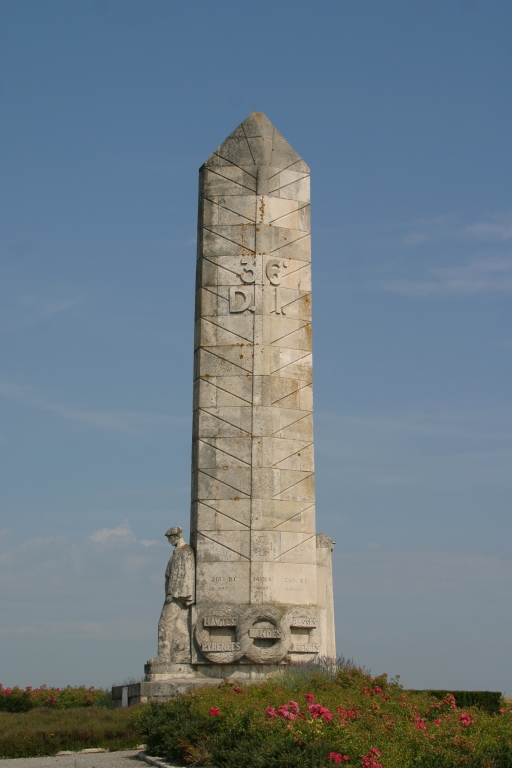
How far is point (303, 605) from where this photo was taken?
50.7 feet

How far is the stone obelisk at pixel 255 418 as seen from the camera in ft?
49.8

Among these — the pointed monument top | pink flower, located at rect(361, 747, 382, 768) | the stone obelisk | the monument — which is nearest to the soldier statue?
the monument

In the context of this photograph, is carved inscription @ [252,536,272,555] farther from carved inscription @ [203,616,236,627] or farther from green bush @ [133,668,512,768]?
green bush @ [133,668,512,768]

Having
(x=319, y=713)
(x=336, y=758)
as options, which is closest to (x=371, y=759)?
Answer: (x=336, y=758)

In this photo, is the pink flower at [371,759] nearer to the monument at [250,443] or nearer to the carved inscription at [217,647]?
the monument at [250,443]

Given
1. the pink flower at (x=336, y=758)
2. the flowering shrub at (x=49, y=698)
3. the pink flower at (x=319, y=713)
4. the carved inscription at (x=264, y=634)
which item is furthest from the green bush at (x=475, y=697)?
the pink flower at (x=336, y=758)

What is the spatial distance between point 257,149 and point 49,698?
35.4ft

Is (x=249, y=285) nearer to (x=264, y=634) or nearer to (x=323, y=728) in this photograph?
(x=264, y=634)

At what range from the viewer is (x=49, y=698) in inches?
707

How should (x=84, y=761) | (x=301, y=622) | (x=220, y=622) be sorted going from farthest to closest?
1. (x=301, y=622)
2. (x=220, y=622)
3. (x=84, y=761)

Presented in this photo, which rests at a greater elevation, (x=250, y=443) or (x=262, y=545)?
(x=250, y=443)

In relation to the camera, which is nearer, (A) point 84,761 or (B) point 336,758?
(B) point 336,758

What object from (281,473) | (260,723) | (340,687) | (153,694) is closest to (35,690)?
(153,694)

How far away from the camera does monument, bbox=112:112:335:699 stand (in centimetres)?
1503
